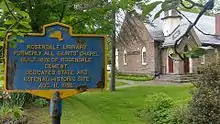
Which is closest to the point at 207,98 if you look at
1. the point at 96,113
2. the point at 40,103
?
the point at 96,113

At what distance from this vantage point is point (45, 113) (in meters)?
12.2


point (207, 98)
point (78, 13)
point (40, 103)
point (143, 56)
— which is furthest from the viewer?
point (143, 56)

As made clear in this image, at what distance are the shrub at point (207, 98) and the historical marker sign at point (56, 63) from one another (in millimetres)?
3842

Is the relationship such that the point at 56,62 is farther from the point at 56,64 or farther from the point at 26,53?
the point at 26,53

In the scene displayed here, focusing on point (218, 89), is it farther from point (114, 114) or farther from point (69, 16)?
point (69, 16)

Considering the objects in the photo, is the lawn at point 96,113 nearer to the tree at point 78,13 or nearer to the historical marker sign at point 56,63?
the tree at point 78,13

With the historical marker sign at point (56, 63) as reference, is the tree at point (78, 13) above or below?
above

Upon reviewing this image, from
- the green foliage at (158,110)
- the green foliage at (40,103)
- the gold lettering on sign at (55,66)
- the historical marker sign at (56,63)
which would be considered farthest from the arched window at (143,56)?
the gold lettering on sign at (55,66)

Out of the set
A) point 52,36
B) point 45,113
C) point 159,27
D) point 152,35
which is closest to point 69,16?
point 45,113

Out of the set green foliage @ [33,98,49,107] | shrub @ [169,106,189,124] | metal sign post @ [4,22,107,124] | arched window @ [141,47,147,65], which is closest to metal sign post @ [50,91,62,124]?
metal sign post @ [4,22,107,124]

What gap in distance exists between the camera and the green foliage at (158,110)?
→ 11.5 metres

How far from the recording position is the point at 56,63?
5.26 m

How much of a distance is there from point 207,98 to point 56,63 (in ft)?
14.3

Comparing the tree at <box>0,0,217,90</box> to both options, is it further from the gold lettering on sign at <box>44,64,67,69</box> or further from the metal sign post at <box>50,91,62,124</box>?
the metal sign post at <box>50,91,62,124</box>
